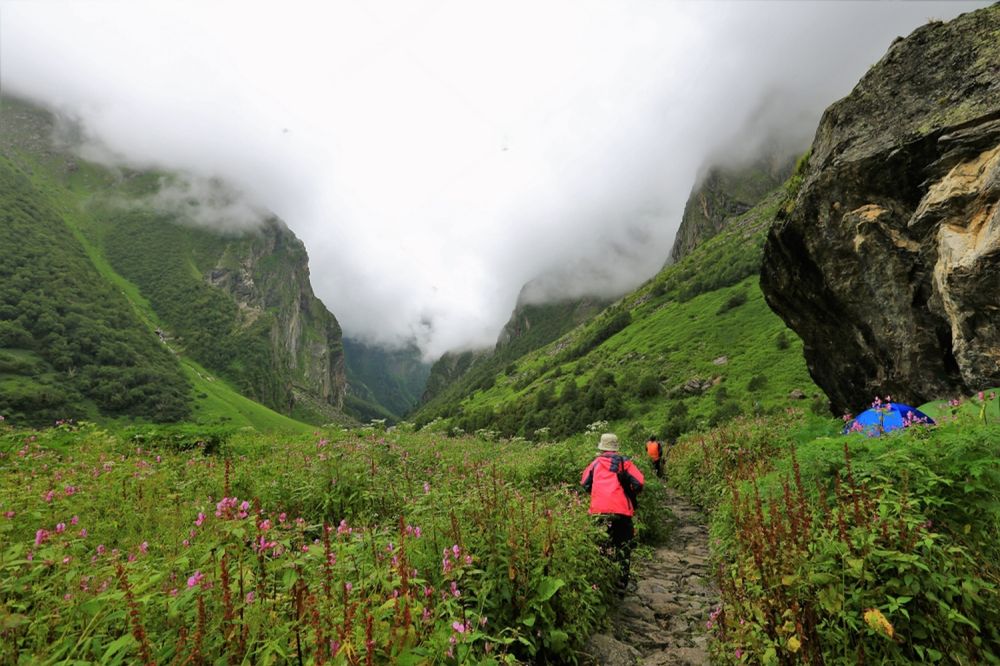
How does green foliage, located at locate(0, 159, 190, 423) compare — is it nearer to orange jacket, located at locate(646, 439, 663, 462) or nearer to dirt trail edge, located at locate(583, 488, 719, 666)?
orange jacket, located at locate(646, 439, 663, 462)

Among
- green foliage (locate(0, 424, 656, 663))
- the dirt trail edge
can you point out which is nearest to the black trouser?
the dirt trail edge

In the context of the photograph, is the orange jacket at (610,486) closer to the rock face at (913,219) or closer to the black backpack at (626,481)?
the black backpack at (626,481)

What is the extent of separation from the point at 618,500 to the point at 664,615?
174cm

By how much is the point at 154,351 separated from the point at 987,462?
651 feet

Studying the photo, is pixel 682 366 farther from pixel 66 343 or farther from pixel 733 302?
pixel 66 343

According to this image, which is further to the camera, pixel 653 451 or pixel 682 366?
pixel 682 366

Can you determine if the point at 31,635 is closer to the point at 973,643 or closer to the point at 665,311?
the point at 973,643

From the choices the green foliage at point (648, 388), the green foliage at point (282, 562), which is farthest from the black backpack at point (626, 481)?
the green foliage at point (648, 388)

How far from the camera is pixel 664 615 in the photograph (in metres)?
6.80

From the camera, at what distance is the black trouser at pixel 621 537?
7.63 m

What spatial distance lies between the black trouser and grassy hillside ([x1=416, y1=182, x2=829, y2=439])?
21.6 m

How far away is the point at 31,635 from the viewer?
2.67 meters

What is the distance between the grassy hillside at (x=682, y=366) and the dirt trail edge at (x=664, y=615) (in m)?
19.9

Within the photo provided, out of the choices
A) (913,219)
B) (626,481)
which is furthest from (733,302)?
(626,481)
